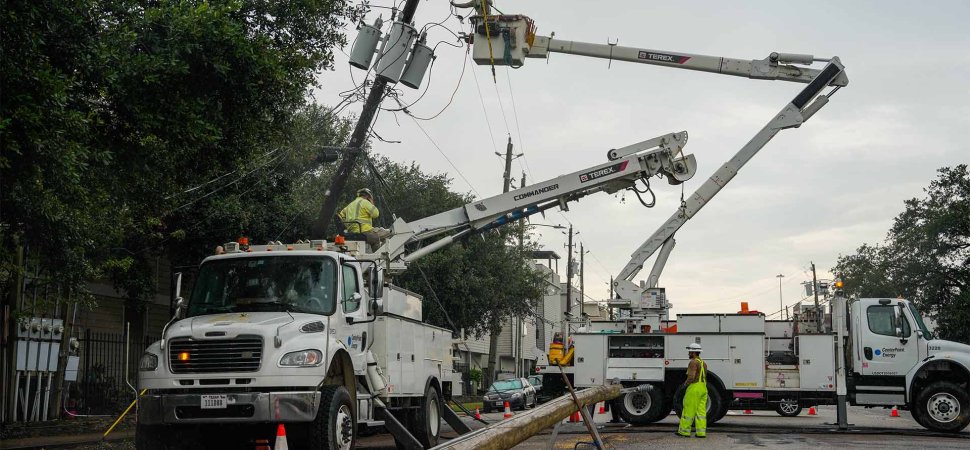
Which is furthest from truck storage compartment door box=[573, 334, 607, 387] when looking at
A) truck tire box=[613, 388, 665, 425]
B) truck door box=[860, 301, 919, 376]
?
truck door box=[860, 301, 919, 376]

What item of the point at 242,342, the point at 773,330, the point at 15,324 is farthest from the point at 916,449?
the point at 15,324

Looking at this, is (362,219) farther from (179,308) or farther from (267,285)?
(179,308)

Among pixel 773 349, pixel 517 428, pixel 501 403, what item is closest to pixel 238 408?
pixel 517 428

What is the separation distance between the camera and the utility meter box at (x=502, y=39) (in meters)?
17.9

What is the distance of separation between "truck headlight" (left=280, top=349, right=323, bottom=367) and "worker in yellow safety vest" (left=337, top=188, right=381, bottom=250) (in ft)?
12.2

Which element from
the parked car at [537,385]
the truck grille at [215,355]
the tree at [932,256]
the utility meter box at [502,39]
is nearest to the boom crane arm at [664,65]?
the utility meter box at [502,39]

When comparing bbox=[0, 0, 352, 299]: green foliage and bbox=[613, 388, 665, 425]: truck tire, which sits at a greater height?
bbox=[0, 0, 352, 299]: green foliage

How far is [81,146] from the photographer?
35.0 feet

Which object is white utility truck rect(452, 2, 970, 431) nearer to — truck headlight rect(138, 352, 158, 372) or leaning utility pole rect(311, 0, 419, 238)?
leaning utility pole rect(311, 0, 419, 238)

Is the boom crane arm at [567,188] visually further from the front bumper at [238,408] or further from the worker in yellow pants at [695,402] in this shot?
the front bumper at [238,408]

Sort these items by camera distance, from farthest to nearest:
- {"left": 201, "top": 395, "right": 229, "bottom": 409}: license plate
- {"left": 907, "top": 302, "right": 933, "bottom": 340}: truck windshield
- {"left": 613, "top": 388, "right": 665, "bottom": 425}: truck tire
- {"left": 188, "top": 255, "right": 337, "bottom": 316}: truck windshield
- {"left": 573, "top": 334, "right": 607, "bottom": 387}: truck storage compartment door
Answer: {"left": 573, "top": 334, "right": 607, "bottom": 387}: truck storage compartment door → {"left": 613, "top": 388, "right": 665, "bottom": 425}: truck tire → {"left": 907, "top": 302, "right": 933, "bottom": 340}: truck windshield → {"left": 188, "top": 255, "right": 337, "bottom": 316}: truck windshield → {"left": 201, "top": 395, "right": 229, "bottom": 409}: license plate

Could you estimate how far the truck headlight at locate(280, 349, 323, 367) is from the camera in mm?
10617

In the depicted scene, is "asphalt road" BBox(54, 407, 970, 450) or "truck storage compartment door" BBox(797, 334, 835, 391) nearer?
"asphalt road" BBox(54, 407, 970, 450)

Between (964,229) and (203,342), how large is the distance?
52467 millimetres
